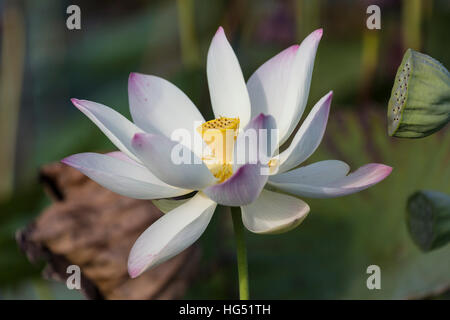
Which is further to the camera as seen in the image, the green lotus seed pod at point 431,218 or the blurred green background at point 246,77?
the blurred green background at point 246,77

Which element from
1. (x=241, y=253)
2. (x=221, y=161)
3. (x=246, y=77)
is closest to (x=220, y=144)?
(x=221, y=161)

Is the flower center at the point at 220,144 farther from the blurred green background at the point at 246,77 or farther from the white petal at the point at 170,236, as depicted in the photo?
the blurred green background at the point at 246,77

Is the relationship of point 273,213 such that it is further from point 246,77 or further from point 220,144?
point 246,77

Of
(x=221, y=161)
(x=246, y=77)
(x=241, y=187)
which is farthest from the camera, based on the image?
(x=246, y=77)

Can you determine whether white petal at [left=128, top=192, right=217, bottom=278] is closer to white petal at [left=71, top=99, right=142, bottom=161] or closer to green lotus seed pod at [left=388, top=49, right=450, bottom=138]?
white petal at [left=71, top=99, right=142, bottom=161]

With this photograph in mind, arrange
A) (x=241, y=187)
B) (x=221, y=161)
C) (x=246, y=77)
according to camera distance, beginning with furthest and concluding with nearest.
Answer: (x=246, y=77), (x=221, y=161), (x=241, y=187)

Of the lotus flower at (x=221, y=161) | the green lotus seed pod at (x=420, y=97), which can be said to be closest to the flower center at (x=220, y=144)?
the lotus flower at (x=221, y=161)
